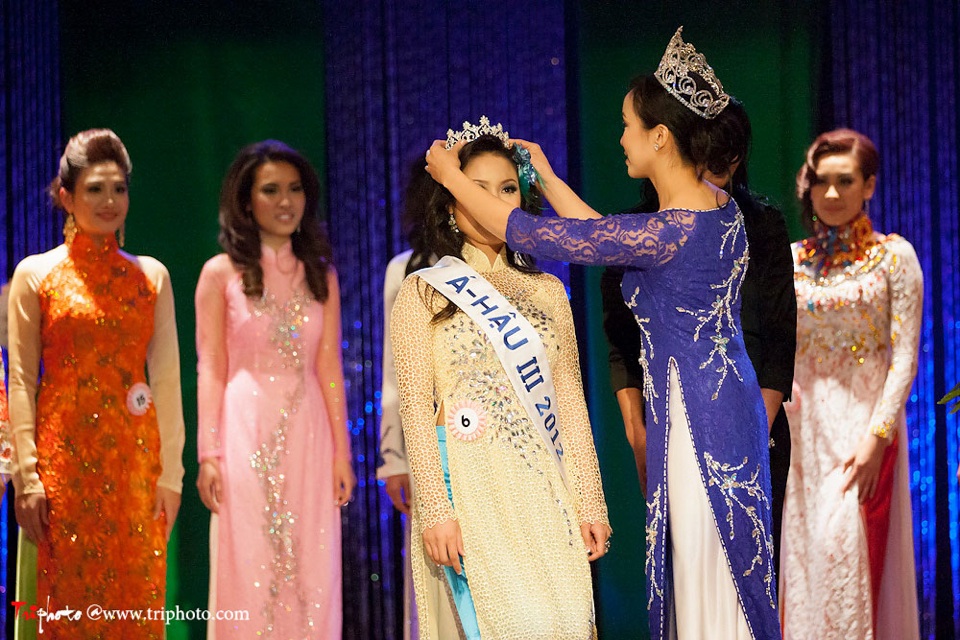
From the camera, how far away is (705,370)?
102 inches

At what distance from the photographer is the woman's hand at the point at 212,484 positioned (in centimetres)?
385

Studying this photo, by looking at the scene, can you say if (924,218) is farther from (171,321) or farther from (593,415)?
(171,321)

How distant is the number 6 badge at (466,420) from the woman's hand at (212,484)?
5.04 feet

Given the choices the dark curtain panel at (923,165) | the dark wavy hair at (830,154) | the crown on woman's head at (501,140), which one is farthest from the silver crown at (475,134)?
the dark curtain panel at (923,165)

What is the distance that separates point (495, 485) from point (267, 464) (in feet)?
4.91

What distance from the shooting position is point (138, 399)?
151 inches

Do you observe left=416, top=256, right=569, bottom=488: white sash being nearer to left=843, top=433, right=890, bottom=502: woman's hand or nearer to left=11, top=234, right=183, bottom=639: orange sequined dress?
left=11, top=234, right=183, bottom=639: orange sequined dress

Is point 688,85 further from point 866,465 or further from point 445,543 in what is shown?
point 866,465

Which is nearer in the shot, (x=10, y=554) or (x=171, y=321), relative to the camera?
(x=171, y=321)

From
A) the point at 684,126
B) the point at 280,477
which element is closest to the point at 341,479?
the point at 280,477

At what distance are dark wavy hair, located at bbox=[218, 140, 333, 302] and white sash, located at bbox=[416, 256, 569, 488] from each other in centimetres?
139

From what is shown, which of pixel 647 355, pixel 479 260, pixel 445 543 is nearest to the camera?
pixel 445 543

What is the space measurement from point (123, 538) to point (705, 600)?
2.03 m

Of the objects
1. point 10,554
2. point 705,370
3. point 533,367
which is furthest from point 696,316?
point 10,554
